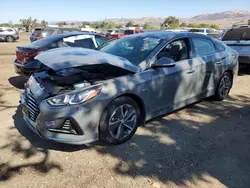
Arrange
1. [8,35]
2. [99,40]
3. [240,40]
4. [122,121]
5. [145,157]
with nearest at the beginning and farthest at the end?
[145,157]
[122,121]
[99,40]
[240,40]
[8,35]

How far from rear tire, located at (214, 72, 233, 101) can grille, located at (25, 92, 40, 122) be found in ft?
12.5

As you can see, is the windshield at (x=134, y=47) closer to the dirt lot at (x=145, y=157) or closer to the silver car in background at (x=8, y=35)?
the dirt lot at (x=145, y=157)

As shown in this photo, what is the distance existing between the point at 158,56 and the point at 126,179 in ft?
6.80

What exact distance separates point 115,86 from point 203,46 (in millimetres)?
2489

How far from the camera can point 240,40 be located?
8703 millimetres

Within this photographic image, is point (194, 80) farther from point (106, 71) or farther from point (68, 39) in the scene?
point (68, 39)

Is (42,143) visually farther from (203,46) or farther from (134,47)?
(203,46)

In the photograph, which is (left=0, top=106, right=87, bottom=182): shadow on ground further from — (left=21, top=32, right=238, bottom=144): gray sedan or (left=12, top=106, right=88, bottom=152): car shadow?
(left=21, top=32, right=238, bottom=144): gray sedan

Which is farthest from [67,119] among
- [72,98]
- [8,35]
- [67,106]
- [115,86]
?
[8,35]

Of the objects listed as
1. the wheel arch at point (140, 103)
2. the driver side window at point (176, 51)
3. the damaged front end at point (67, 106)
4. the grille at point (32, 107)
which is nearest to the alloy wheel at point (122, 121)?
the wheel arch at point (140, 103)

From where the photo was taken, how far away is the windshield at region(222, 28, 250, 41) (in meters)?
8.70

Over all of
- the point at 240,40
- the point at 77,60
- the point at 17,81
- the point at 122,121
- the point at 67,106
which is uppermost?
the point at 240,40

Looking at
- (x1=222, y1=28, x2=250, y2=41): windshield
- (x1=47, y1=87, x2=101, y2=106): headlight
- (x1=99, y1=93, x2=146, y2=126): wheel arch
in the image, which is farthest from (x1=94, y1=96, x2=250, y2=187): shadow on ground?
(x1=222, y1=28, x2=250, y2=41): windshield

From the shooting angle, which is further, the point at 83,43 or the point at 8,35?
the point at 8,35
